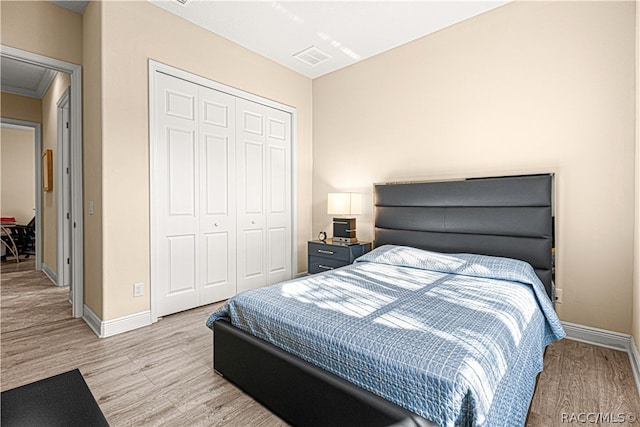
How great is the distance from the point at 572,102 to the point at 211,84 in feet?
10.9

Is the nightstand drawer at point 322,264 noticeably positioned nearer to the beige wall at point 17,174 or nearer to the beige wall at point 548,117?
the beige wall at point 548,117

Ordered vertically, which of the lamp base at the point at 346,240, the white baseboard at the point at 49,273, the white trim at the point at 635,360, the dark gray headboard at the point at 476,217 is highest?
the dark gray headboard at the point at 476,217

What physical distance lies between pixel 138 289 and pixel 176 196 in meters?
0.92

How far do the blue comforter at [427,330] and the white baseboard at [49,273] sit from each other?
143 inches

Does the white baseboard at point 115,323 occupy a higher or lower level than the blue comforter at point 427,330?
lower

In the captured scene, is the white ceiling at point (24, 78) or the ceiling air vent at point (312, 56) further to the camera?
the white ceiling at point (24, 78)

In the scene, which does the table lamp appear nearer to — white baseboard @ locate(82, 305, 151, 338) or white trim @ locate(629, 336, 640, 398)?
white baseboard @ locate(82, 305, 151, 338)

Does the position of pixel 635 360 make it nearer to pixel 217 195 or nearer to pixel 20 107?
pixel 217 195

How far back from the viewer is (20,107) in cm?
480

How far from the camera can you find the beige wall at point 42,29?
2609 millimetres

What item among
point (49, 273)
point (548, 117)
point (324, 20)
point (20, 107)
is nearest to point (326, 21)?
point (324, 20)

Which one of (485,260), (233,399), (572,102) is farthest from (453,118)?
(233,399)

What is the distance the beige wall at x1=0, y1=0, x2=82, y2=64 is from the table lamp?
290 centimetres

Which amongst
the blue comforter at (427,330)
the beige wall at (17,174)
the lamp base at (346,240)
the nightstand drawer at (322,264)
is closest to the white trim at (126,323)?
the blue comforter at (427,330)
